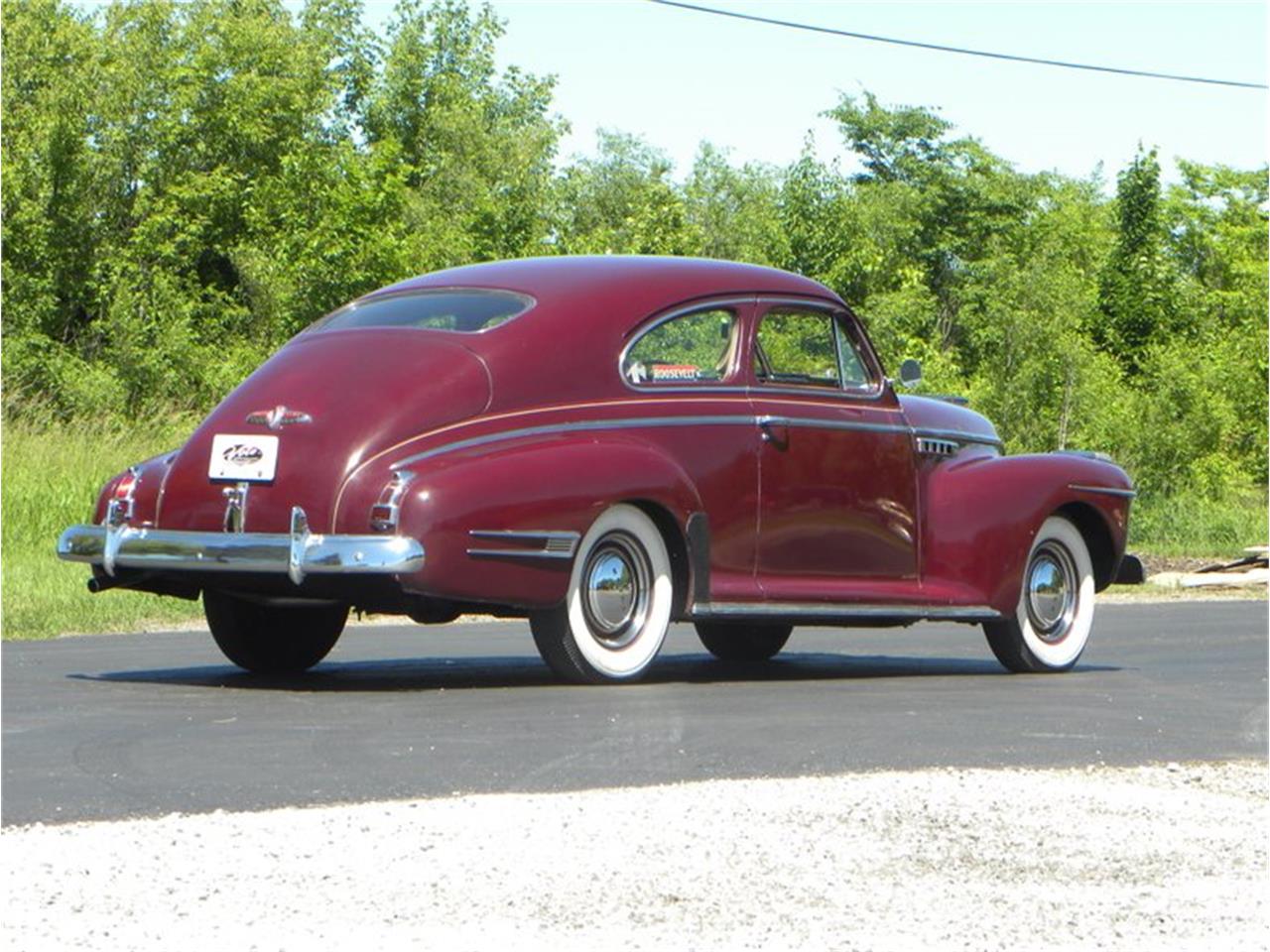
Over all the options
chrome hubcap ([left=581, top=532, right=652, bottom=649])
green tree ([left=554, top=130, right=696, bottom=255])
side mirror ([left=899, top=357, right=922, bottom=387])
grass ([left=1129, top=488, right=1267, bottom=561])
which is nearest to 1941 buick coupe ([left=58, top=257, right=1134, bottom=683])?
chrome hubcap ([left=581, top=532, right=652, bottom=649])

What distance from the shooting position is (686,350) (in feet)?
34.9

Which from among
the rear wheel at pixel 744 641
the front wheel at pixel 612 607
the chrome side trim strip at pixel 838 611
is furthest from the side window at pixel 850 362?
the front wheel at pixel 612 607

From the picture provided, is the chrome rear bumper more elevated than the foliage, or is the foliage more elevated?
the foliage

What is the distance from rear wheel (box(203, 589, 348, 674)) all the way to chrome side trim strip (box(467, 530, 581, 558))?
4.69 ft

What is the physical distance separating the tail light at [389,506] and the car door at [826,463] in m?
2.01

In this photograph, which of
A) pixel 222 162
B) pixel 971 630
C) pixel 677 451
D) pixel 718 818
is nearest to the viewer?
pixel 718 818

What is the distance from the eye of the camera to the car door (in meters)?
10.7

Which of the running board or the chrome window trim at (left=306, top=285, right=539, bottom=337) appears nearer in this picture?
the chrome window trim at (left=306, top=285, right=539, bottom=337)

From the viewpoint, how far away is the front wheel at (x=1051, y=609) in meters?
11.7

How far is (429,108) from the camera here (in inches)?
2717

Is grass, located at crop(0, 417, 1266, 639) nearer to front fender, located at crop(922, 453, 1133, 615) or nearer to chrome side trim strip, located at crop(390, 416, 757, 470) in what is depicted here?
chrome side trim strip, located at crop(390, 416, 757, 470)

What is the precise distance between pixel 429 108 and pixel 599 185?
26.4 metres

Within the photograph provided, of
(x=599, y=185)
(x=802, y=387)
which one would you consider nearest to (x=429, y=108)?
(x=599, y=185)

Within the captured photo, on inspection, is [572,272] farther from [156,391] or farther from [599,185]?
[599,185]
